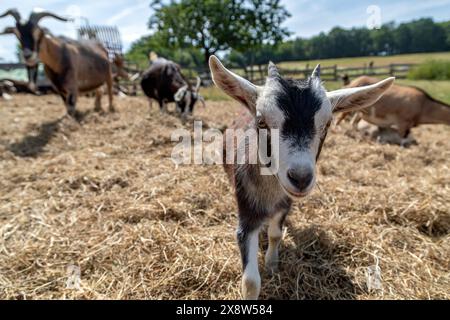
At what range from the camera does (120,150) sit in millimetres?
5453

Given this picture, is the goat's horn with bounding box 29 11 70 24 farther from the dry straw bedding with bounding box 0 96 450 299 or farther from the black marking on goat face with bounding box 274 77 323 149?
the black marking on goat face with bounding box 274 77 323 149

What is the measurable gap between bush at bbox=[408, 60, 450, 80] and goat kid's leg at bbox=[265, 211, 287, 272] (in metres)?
28.0

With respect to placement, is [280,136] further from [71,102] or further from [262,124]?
[71,102]

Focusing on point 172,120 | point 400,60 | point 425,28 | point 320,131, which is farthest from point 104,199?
point 400,60

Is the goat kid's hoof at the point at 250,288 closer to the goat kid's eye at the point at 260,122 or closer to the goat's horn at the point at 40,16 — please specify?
the goat kid's eye at the point at 260,122

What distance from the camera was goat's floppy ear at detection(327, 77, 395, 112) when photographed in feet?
7.19

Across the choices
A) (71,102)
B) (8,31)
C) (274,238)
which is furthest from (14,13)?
(274,238)

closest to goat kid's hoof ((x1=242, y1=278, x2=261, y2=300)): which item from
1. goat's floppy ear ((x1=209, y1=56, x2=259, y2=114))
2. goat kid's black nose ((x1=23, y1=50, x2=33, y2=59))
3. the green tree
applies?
goat's floppy ear ((x1=209, y1=56, x2=259, y2=114))

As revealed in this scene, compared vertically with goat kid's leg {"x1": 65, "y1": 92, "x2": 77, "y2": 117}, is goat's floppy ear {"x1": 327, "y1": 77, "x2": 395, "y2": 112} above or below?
above

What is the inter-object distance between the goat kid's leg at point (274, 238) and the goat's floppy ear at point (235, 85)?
3.00 ft

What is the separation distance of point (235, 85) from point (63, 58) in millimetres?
6743

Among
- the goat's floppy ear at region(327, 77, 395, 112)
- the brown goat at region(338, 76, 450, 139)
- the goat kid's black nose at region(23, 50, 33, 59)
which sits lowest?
the brown goat at region(338, 76, 450, 139)

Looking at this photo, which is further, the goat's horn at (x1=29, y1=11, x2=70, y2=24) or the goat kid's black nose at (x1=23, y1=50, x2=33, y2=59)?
the goat's horn at (x1=29, y1=11, x2=70, y2=24)
